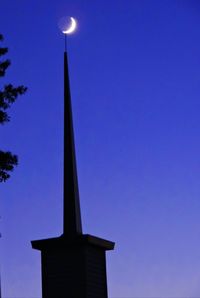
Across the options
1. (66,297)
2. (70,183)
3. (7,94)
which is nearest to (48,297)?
(66,297)

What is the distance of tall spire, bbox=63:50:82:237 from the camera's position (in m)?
37.6

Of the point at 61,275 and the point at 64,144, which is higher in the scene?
the point at 64,144

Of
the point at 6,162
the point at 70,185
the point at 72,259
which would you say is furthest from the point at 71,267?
the point at 6,162

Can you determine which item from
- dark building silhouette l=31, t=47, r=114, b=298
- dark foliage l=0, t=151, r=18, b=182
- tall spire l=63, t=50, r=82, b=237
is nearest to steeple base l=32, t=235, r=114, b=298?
dark building silhouette l=31, t=47, r=114, b=298

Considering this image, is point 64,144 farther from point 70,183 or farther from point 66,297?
point 66,297

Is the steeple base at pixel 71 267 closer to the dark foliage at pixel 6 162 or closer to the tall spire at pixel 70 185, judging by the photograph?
the tall spire at pixel 70 185

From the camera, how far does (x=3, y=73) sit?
1123 inches

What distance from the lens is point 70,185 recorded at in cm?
3850

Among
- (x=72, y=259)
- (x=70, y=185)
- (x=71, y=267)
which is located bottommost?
(x=71, y=267)

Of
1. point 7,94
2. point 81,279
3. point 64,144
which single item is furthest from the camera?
point 64,144

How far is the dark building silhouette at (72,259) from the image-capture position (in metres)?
36.6

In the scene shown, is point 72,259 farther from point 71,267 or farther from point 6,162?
point 6,162

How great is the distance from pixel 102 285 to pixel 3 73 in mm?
15131

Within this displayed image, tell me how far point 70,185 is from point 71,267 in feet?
15.5
